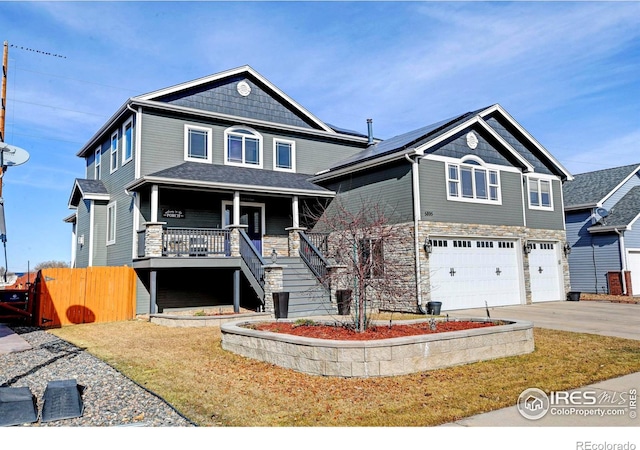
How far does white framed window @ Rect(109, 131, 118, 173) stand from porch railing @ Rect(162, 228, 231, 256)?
17.8 ft

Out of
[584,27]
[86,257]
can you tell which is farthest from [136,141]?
[584,27]

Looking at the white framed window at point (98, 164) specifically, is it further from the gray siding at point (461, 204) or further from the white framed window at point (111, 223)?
the gray siding at point (461, 204)

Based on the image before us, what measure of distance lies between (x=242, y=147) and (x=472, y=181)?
9082mm

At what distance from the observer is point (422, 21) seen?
11195 millimetres

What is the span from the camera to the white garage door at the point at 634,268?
2230 centimetres

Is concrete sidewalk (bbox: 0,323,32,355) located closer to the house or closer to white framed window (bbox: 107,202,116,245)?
the house

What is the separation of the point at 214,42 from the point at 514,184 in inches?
505

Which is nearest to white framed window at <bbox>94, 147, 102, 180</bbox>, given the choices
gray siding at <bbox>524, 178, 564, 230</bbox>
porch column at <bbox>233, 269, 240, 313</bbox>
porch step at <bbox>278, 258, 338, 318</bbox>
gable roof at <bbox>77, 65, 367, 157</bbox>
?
gable roof at <bbox>77, 65, 367, 157</bbox>

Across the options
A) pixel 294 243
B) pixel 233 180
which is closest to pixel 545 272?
pixel 294 243

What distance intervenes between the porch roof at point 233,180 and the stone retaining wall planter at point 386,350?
7.72 metres

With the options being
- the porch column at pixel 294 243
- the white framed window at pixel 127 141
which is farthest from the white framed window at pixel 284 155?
the white framed window at pixel 127 141

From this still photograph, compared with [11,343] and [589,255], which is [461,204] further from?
[11,343]

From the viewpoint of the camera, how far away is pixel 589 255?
76.8 ft
